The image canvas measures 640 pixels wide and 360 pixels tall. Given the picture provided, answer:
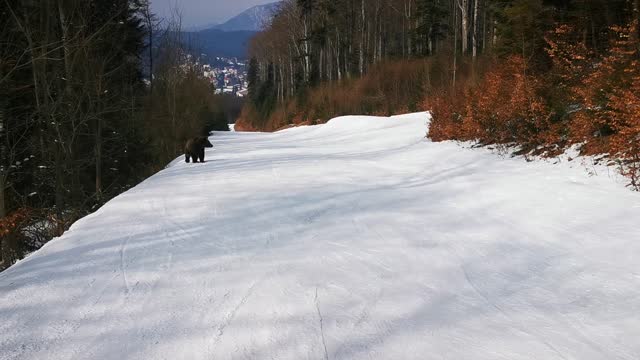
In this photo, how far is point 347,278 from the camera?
3.82m

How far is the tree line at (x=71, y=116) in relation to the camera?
10438mm

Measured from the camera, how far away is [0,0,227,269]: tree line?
34.2ft

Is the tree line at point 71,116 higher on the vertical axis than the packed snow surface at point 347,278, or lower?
higher

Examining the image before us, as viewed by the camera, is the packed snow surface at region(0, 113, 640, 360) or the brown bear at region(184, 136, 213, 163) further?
the brown bear at region(184, 136, 213, 163)

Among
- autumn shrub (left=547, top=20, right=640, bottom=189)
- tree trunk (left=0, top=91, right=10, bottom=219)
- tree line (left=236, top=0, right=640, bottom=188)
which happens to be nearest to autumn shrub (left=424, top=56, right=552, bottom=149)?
tree line (left=236, top=0, right=640, bottom=188)

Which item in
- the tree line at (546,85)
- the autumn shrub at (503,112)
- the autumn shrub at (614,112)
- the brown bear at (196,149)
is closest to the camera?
the autumn shrub at (614,112)

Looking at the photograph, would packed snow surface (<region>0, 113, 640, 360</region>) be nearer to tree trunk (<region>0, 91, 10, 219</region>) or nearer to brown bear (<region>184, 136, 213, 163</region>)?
tree trunk (<region>0, 91, 10, 219</region>)

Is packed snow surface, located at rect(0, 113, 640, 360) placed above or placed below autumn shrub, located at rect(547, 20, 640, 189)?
below

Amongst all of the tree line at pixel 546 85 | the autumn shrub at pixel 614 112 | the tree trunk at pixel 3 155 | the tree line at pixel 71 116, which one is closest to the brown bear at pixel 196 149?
the tree line at pixel 71 116

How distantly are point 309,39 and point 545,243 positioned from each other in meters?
42.8

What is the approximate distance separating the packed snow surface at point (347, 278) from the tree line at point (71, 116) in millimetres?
4185

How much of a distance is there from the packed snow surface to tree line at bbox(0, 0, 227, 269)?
418 centimetres

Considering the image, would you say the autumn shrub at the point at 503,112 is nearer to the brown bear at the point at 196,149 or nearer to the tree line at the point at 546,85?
the tree line at the point at 546,85

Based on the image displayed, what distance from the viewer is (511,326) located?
3.02 metres
